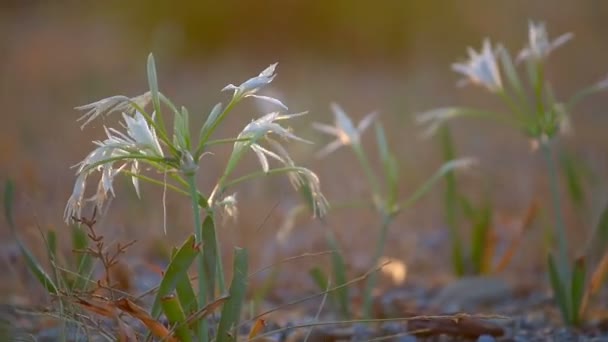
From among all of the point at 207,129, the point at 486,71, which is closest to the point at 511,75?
the point at 486,71

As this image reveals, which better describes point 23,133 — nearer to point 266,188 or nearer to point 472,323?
point 266,188

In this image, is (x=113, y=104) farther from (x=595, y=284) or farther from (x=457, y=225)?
(x=457, y=225)

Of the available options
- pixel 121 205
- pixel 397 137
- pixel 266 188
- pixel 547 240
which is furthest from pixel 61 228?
pixel 397 137

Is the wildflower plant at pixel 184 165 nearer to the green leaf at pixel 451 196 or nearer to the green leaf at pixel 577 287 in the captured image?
the green leaf at pixel 577 287

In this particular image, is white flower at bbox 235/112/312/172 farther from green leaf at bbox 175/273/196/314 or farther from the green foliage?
the green foliage

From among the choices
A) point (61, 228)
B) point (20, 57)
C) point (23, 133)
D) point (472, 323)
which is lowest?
point (472, 323)

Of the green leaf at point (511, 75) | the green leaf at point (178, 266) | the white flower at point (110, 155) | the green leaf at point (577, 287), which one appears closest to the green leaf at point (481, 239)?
the green leaf at point (577, 287)

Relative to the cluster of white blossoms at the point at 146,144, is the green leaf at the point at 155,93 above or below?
above
